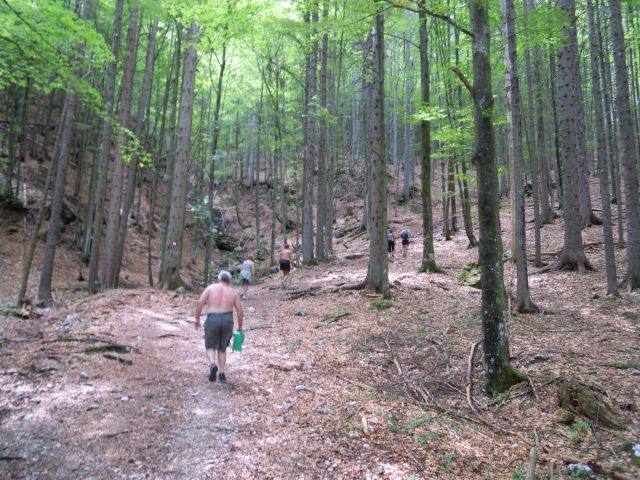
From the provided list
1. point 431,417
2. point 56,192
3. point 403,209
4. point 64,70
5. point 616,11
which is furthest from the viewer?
point 403,209

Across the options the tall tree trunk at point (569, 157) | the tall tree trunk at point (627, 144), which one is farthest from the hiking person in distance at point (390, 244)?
the tall tree trunk at point (627, 144)

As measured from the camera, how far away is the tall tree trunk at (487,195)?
5246 mm

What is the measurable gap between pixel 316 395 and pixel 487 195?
371 cm

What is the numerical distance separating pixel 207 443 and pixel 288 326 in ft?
18.2

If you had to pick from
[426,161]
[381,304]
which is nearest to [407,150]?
[426,161]

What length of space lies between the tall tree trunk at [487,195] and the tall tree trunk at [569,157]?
7.38 metres

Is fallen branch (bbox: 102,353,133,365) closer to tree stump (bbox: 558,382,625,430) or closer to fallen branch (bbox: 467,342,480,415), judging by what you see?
fallen branch (bbox: 467,342,480,415)

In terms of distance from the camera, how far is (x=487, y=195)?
527 cm

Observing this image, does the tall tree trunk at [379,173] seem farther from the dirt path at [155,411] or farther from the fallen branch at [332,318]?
the dirt path at [155,411]

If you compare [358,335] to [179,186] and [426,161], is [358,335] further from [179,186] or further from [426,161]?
[179,186]

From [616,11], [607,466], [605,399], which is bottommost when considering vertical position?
[607,466]

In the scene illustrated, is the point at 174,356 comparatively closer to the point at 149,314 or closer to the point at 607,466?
the point at 149,314

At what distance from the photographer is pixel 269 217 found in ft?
114

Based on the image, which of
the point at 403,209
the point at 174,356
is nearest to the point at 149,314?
the point at 174,356
